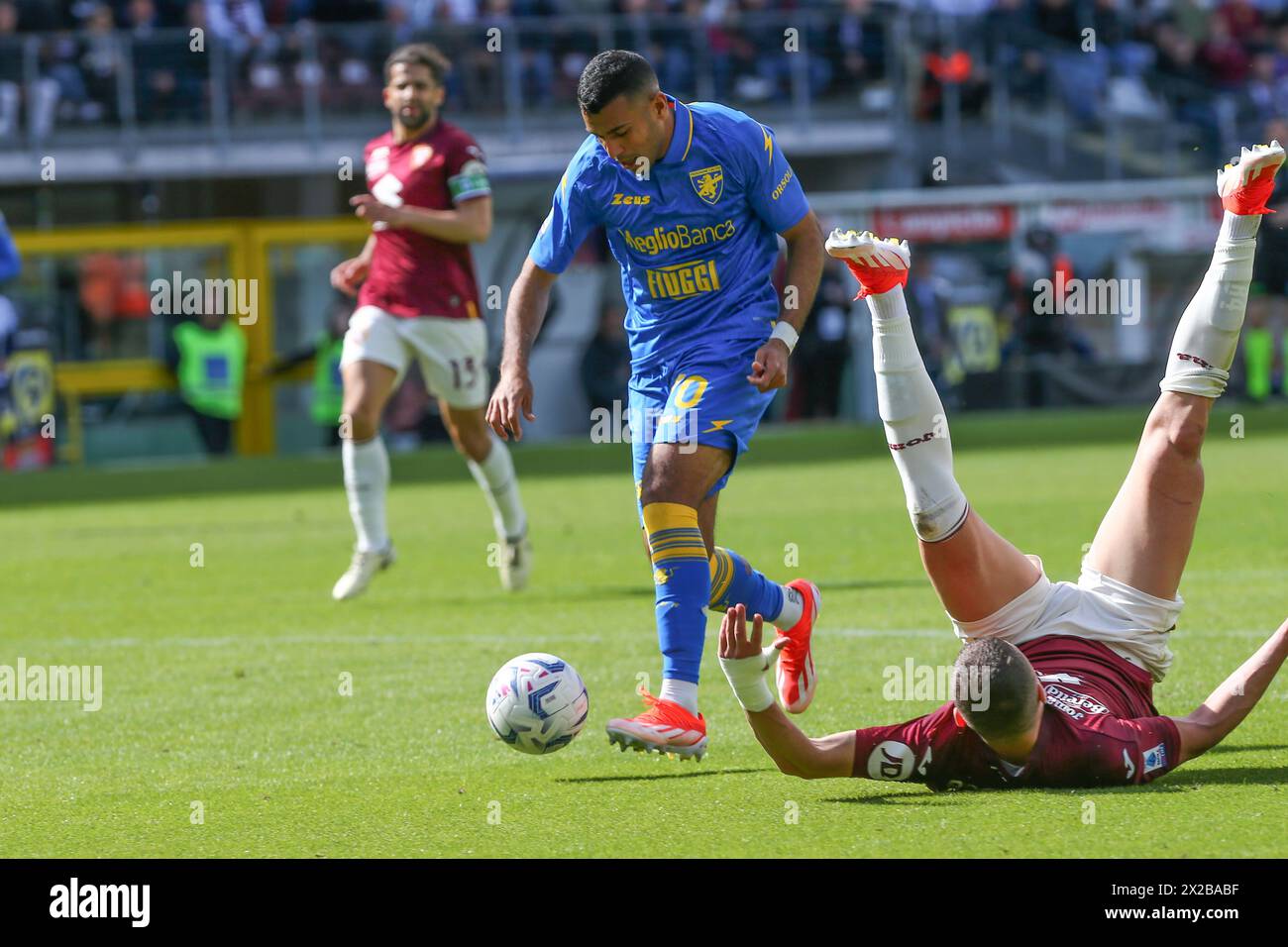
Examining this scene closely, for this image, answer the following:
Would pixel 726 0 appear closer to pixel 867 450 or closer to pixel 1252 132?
pixel 1252 132

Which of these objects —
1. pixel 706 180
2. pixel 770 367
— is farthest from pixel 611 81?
pixel 770 367

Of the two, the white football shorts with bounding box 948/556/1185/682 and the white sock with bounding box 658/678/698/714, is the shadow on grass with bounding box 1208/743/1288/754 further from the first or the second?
the white sock with bounding box 658/678/698/714

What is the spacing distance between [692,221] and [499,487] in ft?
13.3

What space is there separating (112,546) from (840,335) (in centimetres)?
1276

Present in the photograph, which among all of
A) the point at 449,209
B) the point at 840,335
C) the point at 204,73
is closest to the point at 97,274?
the point at 204,73

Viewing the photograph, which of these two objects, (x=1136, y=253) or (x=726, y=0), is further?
(x=726, y=0)

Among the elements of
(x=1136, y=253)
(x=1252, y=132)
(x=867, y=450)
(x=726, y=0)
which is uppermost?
(x=726, y=0)

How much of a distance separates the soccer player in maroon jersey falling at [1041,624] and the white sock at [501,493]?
4.64m

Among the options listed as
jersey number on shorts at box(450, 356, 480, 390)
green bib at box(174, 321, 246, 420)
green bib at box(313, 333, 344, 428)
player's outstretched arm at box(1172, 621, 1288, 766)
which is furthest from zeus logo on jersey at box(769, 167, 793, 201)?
green bib at box(174, 321, 246, 420)

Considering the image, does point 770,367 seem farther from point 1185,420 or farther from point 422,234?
point 422,234

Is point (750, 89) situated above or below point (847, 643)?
above

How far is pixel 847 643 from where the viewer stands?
25.6 feet

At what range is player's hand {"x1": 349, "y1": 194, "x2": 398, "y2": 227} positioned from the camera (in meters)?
8.95

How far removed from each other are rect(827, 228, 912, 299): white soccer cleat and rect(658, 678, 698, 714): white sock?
1.27m
